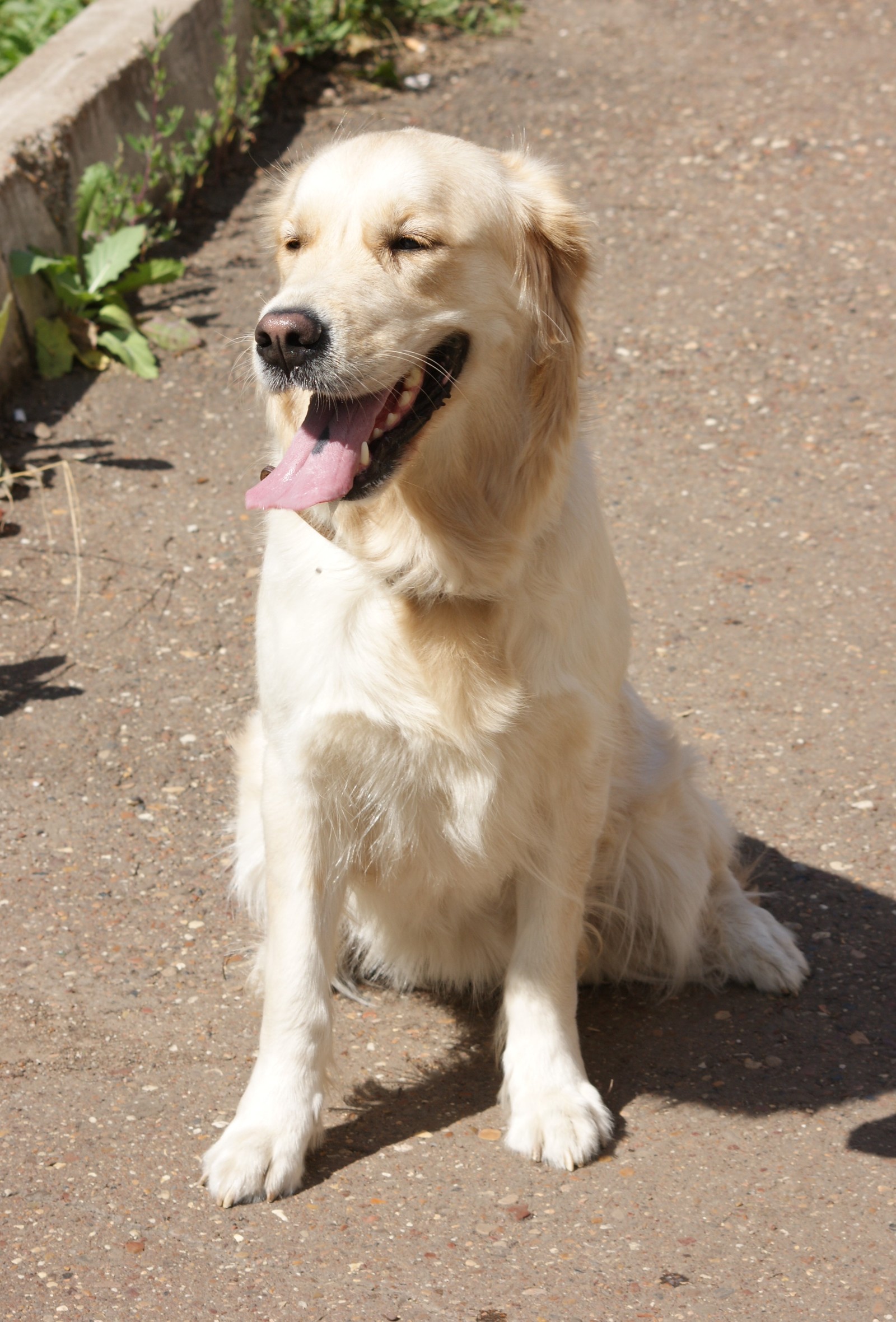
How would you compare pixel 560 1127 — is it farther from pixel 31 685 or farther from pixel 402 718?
pixel 31 685

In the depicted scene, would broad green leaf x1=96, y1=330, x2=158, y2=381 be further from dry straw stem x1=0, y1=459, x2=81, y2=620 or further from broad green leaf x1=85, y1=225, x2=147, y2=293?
dry straw stem x1=0, y1=459, x2=81, y2=620

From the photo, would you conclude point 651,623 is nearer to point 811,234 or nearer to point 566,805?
point 566,805

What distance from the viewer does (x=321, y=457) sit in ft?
7.93

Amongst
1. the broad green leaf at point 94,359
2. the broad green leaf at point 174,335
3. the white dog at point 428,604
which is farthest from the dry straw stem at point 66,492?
the white dog at point 428,604

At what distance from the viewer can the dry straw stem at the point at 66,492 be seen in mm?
4594

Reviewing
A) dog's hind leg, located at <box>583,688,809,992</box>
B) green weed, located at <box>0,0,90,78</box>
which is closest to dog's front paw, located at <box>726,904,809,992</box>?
dog's hind leg, located at <box>583,688,809,992</box>

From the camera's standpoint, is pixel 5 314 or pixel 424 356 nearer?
pixel 424 356

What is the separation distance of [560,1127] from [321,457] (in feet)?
4.74

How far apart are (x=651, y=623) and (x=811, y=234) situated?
2887mm

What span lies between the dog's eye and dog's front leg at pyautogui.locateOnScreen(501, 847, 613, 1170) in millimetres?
1259

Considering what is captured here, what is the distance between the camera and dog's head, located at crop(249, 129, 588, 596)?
238 centimetres

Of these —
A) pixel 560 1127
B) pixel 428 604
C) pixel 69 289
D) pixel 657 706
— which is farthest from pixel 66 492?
pixel 560 1127

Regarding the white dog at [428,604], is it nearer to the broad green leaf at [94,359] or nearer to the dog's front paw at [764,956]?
the dog's front paw at [764,956]

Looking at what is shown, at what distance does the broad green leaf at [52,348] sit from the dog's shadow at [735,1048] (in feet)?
11.1
